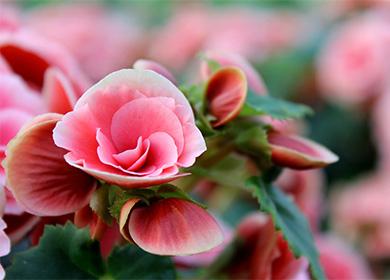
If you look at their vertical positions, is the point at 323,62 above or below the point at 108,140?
below

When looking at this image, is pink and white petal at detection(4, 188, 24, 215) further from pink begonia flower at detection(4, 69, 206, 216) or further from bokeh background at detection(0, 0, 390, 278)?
→ bokeh background at detection(0, 0, 390, 278)

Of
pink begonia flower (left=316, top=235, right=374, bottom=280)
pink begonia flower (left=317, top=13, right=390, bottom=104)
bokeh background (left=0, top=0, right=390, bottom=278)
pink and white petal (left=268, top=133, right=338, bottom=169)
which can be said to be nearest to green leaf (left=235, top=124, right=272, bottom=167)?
pink and white petal (left=268, top=133, right=338, bottom=169)

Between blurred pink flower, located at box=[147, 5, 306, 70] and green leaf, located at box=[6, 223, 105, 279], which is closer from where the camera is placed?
green leaf, located at box=[6, 223, 105, 279]

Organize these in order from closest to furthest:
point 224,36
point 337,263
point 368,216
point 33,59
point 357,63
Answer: point 33,59 < point 337,263 < point 368,216 < point 357,63 < point 224,36

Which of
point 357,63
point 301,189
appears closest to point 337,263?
point 301,189

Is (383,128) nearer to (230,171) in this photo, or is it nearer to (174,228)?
(230,171)

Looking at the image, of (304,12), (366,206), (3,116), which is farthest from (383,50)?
(3,116)

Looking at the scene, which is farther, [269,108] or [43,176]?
[269,108]
